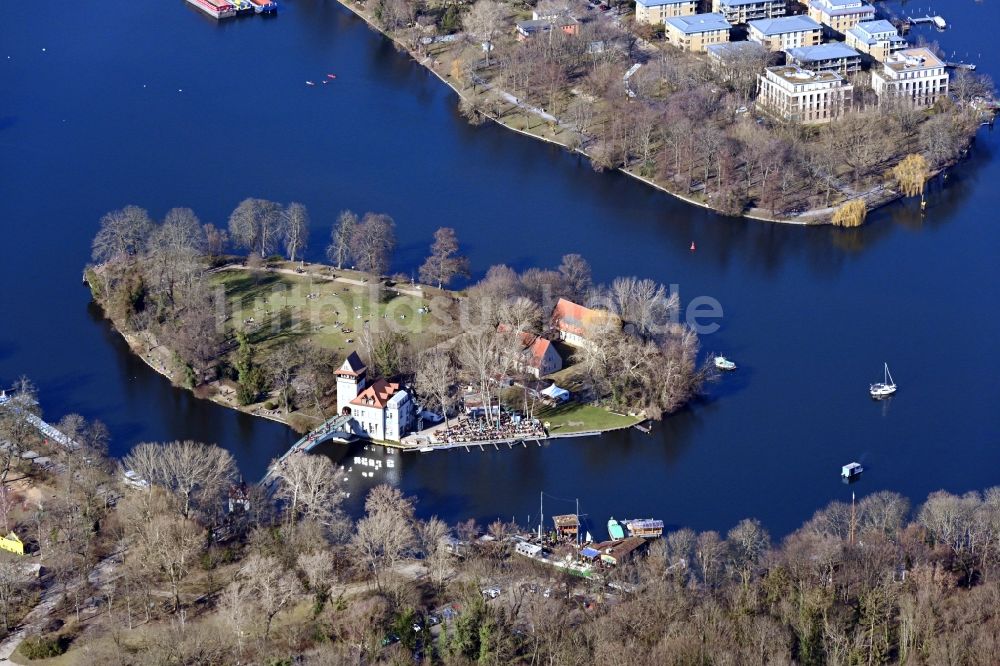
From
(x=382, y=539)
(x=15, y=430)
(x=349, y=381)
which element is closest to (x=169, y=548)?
(x=382, y=539)

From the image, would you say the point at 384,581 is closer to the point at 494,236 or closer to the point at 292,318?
the point at 292,318

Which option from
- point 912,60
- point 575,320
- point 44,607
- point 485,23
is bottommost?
point 44,607

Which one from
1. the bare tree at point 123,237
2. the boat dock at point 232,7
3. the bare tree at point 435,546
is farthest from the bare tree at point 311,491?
the boat dock at point 232,7

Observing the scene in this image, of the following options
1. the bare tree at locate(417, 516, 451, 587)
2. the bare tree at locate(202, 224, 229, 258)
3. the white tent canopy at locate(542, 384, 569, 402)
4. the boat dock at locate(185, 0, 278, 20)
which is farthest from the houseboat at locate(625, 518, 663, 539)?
the boat dock at locate(185, 0, 278, 20)

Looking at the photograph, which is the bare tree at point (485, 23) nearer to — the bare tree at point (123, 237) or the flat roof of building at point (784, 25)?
the flat roof of building at point (784, 25)

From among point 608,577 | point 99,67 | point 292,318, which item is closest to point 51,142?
point 99,67

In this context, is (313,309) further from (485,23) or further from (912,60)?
(912,60)
